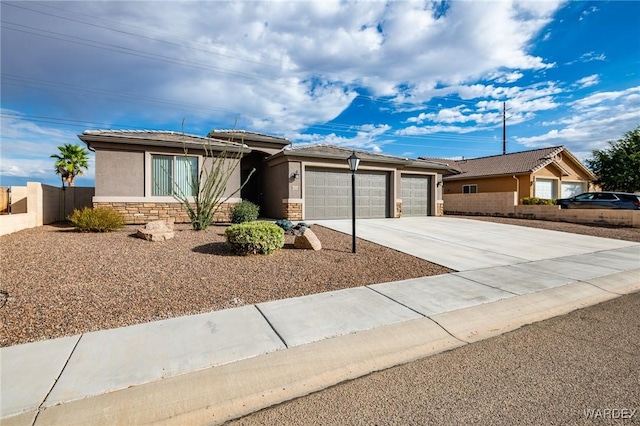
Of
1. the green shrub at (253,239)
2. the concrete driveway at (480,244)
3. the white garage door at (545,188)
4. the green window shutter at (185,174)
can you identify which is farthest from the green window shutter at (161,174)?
the white garage door at (545,188)

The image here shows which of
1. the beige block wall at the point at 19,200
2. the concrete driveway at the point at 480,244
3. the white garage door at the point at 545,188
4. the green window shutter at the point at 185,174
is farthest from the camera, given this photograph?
the white garage door at the point at 545,188

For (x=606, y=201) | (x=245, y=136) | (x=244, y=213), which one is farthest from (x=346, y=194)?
(x=606, y=201)

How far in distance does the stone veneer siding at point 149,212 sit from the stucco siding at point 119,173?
44 centimetres

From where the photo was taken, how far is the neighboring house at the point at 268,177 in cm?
1243

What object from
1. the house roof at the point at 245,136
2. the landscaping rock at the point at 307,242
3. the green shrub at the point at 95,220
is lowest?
the landscaping rock at the point at 307,242

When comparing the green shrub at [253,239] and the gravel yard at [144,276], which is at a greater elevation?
the green shrub at [253,239]

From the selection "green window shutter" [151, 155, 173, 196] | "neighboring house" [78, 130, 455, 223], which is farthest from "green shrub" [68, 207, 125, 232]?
"green window shutter" [151, 155, 173, 196]

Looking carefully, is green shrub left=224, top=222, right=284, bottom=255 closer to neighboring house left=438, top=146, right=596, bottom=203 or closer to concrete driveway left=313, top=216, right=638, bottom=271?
concrete driveway left=313, top=216, right=638, bottom=271

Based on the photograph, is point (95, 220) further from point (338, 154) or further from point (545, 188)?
point (545, 188)

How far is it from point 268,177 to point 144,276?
12.2m

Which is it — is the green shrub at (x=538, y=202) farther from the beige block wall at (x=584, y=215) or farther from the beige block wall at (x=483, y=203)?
Result: the beige block wall at (x=584, y=215)

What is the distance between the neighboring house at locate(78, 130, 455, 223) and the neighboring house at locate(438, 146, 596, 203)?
24.2 feet

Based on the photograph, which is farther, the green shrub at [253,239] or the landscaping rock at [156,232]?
the landscaping rock at [156,232]

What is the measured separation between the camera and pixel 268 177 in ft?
57.3
